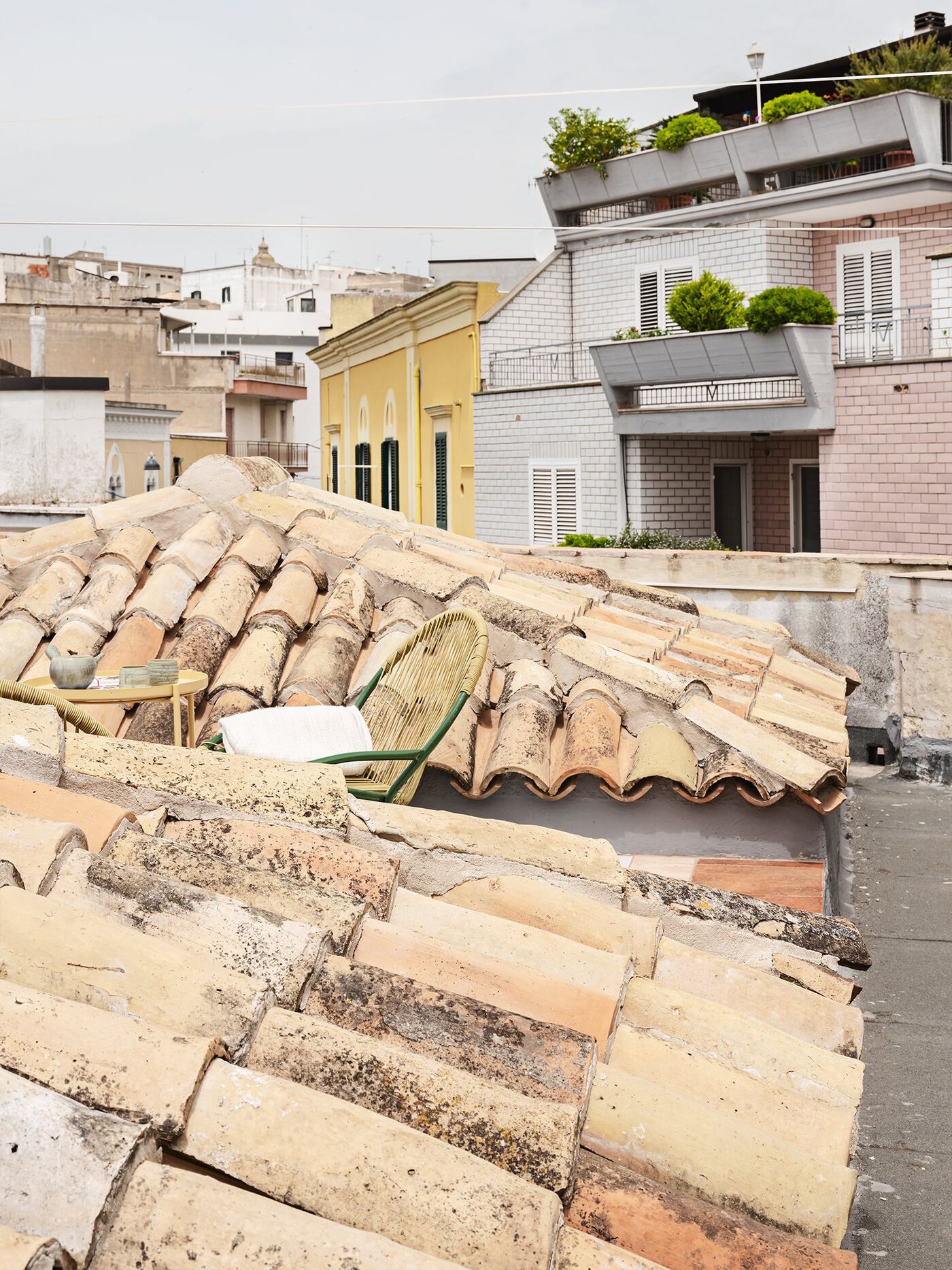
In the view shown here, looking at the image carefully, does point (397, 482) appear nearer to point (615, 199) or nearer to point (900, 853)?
point (615, 199)

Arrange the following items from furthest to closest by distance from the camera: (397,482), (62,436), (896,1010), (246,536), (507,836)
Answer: (397,482), (62,436), (246,536), (896,1010), (507,836)

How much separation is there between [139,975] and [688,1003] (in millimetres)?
997

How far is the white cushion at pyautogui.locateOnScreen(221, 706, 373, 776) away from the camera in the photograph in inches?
169

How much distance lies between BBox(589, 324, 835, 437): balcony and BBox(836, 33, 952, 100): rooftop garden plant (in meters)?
4.50

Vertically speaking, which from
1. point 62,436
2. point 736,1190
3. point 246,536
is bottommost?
point 736,1190

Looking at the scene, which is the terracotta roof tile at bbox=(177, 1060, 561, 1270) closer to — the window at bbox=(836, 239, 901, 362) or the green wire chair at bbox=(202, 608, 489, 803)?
the green wire chair at bbox=(202, 608, 489, 803)

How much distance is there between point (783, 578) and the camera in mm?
8953

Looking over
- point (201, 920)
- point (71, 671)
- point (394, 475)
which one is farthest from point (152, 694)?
point (394, 475)

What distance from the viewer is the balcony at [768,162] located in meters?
19.2

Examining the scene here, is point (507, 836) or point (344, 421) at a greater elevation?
point (344, 421)

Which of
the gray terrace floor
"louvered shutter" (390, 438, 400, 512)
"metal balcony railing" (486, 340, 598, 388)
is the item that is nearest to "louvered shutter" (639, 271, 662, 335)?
"metal balcony railing" (486, 340, 598, 388)

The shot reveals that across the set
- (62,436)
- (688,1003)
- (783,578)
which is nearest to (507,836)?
(688,1003)

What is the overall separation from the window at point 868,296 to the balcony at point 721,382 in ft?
4.02

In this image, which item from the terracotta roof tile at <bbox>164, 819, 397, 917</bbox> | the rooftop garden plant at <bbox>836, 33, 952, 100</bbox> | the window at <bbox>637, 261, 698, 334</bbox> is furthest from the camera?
the window at <bbox>637, 261, 698, 334</bbox>
